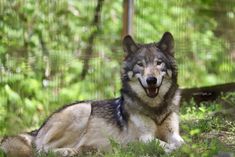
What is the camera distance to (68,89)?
9422 millimetres

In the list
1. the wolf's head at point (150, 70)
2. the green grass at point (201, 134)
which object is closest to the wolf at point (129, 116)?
the wolf's head at point (150, 70)

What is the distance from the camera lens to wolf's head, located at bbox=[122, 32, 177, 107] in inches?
238

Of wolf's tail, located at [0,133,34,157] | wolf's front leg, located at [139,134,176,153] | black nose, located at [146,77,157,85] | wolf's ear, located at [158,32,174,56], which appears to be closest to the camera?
wolf's front leg, located at [139,134,176,153]

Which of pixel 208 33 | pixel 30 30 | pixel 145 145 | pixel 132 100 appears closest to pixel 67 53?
pixel 30 30

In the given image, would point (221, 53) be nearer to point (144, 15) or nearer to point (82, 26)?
point (144, 15)

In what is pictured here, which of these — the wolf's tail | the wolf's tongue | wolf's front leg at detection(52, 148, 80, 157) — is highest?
the wolf's tongue

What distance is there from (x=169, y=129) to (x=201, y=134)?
0.37 m

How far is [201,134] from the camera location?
6250 millimetres

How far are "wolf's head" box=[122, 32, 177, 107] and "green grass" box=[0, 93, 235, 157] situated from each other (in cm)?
48

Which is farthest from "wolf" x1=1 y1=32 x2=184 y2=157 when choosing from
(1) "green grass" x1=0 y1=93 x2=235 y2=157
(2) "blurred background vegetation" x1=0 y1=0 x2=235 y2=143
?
(2) "blurred background vegetation" x1=0 y1=0 x2=235 y2=143

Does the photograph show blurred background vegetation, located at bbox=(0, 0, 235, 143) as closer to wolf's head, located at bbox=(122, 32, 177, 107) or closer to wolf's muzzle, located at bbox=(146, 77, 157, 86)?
wolf's head, located at bbox=(122, 32, 177, 107)

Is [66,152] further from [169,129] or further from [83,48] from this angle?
[83,48]

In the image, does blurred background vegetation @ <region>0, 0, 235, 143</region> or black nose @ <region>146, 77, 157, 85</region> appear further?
blurred background vegetation @ <region>0, 0, 235, 143</region>

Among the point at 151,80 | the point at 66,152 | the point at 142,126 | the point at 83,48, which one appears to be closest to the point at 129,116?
the point at 142,126
